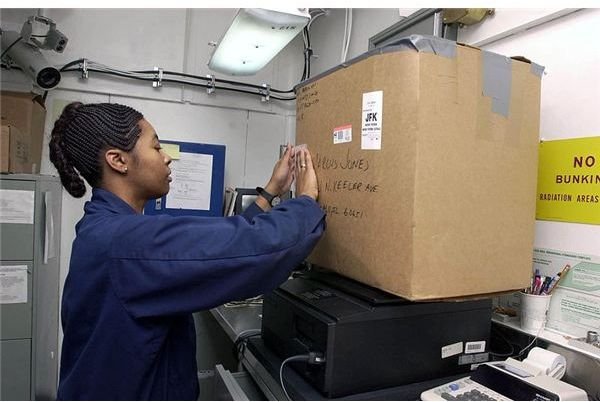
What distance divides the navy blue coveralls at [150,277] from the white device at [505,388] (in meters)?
0.41

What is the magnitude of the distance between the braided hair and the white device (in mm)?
913

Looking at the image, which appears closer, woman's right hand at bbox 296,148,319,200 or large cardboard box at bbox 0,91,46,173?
woman's right hand at bbox 296,148,319,200

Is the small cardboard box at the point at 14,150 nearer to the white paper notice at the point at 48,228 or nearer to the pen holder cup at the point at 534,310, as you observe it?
the white paper notice at the point at 48,228

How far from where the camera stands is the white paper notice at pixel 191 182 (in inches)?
101

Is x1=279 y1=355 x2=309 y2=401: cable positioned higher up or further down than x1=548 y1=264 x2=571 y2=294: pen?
further down

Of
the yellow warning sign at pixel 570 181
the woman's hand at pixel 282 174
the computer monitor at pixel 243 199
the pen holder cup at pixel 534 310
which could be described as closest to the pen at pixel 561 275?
the pen holder cup at pixel 534 310

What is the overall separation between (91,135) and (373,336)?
826mm

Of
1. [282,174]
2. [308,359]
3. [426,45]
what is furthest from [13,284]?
[426,45]

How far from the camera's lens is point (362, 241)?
0.96m

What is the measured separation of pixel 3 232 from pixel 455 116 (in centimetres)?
195

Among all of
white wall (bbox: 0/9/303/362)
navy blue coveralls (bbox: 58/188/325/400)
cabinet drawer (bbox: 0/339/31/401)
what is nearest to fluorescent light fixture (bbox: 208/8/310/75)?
white wall (bbox: 0/9/303/362)

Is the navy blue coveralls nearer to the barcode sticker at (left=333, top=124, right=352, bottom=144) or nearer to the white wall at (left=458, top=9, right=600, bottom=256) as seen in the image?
the barcode sticker at (left=333, top=124, right=352, bottom=144)

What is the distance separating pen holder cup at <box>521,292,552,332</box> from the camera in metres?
1.09
